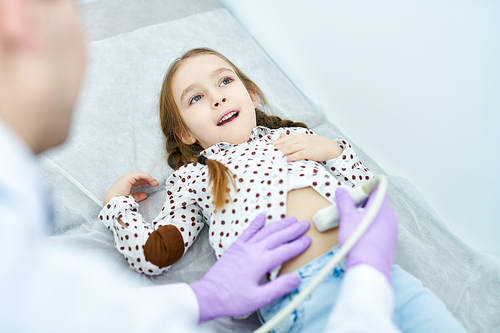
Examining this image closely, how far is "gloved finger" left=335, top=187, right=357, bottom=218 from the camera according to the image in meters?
0.80

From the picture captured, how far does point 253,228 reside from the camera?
0.88m

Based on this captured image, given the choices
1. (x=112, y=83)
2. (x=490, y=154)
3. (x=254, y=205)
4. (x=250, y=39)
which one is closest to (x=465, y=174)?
(x=490, y=154)

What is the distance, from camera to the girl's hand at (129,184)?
1.14 metres

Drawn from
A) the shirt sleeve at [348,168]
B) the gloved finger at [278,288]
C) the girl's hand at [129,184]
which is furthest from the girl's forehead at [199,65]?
the gloved finger at [278,288]

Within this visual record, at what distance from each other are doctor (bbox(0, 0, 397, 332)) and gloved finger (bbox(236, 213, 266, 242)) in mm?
198

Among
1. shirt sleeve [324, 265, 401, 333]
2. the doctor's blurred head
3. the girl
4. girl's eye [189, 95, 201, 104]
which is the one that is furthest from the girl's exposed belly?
the doctor's blurred head

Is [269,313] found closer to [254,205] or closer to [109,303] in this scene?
[254,205]

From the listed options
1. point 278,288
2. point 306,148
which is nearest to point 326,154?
point 306,148

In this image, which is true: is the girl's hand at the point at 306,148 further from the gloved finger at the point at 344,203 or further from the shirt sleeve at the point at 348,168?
the gloved finger at the point at 344,203

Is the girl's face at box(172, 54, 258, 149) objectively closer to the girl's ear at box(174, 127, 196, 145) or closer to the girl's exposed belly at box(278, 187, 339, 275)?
the girl's ear at box(174, 127, 196, 145)

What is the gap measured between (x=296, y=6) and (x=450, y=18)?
2.19 ft

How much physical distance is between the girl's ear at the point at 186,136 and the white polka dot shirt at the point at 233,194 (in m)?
0.11

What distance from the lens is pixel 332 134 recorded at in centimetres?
150

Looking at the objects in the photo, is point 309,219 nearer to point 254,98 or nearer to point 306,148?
point 306,148
